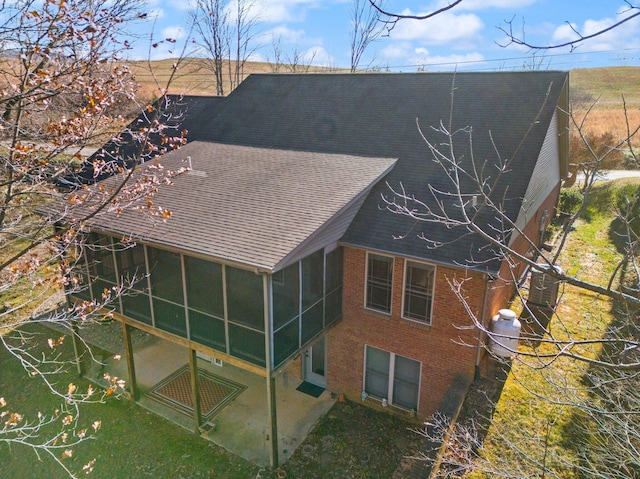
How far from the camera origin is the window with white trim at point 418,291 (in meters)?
9.70

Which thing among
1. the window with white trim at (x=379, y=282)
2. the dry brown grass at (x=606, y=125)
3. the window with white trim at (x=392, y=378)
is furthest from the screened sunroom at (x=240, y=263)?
the dry brown grass at (x=606, y=125)

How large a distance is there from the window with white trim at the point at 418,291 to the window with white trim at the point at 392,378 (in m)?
1.20

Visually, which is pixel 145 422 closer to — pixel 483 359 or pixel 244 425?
pixel 244 425

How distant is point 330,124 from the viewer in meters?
14.5

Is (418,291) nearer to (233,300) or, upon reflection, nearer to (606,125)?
(233,300)

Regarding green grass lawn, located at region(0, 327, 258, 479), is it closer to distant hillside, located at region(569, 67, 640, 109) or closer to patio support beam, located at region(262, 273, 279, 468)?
patio support beam, located at region(262, 273, 279, 468)

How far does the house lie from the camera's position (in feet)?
29.8

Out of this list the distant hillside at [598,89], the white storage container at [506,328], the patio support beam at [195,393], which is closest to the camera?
the white storage container at [506,328]

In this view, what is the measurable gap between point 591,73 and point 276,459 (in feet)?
219

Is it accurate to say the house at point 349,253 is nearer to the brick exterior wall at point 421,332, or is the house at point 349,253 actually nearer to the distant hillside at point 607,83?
the brick exterior wall at point 421,332

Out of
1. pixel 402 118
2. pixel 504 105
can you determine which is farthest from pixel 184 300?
pixel 504 105

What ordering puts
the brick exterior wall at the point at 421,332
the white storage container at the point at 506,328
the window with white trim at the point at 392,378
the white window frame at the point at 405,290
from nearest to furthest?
the brick exterior wall at the point at 421,332 → the white window frame at the point at 405,290 → the white storage container at the point at 506,328 → the window with white trim at the point at 392,378

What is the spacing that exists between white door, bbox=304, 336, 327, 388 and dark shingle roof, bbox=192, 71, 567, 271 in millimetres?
3416

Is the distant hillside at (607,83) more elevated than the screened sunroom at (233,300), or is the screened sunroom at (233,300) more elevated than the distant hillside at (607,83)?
the distant hillside at (607,83)
